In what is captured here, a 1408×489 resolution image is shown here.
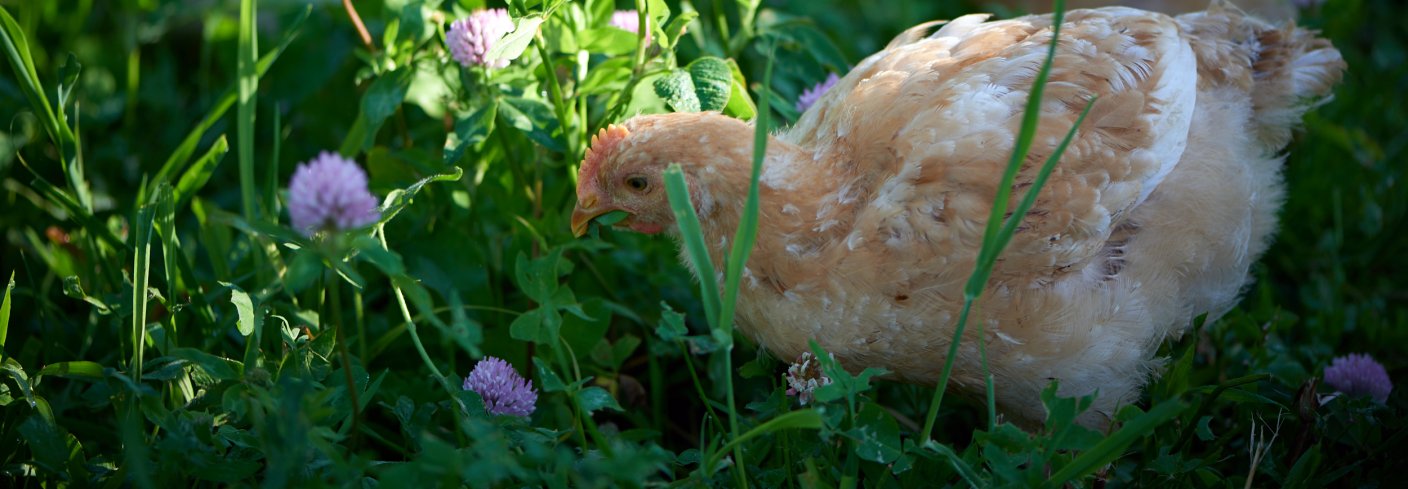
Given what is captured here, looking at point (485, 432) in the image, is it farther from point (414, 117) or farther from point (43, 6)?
point (43, 6)

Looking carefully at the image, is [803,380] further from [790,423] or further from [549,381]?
[549,381]

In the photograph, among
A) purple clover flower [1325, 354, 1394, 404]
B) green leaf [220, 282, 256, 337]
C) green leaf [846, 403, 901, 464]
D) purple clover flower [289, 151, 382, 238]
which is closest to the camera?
purple clover flower [289, 151, 382, 238]

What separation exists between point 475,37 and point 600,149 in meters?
0.43

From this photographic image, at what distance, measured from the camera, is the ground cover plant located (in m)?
1.75

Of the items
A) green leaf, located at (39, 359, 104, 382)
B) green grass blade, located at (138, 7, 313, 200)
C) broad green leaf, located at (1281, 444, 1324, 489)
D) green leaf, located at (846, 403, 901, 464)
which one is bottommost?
broad green leaf, located at (1281, 444, 1324, 489)

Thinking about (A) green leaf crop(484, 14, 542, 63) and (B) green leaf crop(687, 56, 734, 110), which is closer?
(A) green leaf crop(484, 14, 542, 63)

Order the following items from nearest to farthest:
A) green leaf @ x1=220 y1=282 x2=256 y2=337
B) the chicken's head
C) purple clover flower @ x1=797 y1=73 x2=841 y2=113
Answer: green leaf @ x1=220 y1=282 x2=256 y2=337 → the chicken's head → purple clover flower @ x1=797 y1=73 x2=841 y2=113

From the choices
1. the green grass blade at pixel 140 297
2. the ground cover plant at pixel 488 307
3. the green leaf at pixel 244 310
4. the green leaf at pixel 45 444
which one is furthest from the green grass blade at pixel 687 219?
the green leaf at pixel 45 444

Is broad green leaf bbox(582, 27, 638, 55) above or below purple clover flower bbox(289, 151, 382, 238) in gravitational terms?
below

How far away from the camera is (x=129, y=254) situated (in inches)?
92.8

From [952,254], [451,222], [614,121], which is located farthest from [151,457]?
[952,254]

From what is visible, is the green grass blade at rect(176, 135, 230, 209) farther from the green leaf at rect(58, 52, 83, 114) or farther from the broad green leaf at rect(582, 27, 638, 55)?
the broad green leaf at rect(582, 27, 638, 55)

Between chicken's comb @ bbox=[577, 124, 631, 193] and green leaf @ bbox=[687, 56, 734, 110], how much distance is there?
24cm

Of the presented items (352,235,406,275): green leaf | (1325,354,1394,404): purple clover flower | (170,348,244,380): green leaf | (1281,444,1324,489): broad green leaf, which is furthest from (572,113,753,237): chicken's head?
(1325,354,1394,404): purple clover flower
